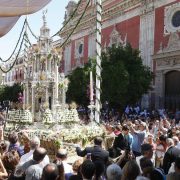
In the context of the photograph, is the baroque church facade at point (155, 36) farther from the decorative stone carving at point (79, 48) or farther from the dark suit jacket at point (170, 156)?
the dark suit jacket at point (170, 156)

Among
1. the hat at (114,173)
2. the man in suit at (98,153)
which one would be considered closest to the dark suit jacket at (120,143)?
the man in suit at (98,153)

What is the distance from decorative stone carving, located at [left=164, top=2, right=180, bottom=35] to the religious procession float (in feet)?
44.2

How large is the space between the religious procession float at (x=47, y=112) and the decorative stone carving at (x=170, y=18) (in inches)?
531

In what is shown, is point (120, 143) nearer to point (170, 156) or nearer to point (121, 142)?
point (121, 142)

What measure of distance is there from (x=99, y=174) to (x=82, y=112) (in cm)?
2753

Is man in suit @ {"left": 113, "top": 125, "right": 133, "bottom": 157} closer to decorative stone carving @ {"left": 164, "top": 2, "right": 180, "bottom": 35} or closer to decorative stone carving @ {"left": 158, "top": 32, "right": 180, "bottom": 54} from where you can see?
decorative stone carving @ {"left": 158, "top": 32, "right": 180, "bottom": 54}

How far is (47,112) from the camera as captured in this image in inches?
530

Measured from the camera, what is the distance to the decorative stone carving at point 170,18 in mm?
28438

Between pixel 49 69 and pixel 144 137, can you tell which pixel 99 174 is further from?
pixel 49 69

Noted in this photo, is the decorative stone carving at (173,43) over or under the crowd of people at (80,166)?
over

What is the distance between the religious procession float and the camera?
39.0 feet

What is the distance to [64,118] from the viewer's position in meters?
14.2

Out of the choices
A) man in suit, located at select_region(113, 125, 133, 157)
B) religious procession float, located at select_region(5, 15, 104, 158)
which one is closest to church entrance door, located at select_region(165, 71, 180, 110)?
religious procession float, located at select_region(5, 15, 104, 158)

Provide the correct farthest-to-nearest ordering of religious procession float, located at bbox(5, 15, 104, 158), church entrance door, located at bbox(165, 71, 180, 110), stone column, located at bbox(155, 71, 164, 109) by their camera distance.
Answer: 1. stone column, located at bbox(155, 71, 164, 109)
2. church entrance door, located at bbox(165, 71, 180, 110)
3. religious procession float, located at bbox(5, 15, 104, 158)
